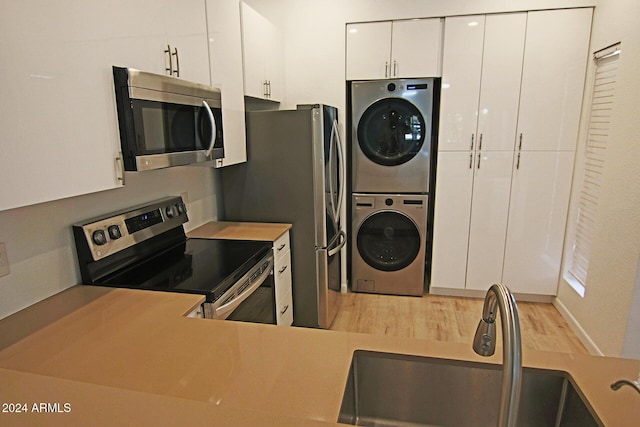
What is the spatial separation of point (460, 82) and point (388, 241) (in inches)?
57.2

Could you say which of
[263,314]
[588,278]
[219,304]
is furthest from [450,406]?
[588,278]

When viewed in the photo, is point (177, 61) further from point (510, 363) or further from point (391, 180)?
point (391, 180)

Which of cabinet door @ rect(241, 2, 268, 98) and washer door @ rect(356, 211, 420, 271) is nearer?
cabinet door @ rect(241, 2, 268, 98)

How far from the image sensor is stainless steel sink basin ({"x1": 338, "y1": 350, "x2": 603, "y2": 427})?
1055mm

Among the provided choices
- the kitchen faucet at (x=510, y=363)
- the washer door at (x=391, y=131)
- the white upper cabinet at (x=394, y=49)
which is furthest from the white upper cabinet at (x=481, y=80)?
the kitchen faucet at (x=510, y=363)

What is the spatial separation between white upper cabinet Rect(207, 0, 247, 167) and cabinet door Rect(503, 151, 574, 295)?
2208 millimetres

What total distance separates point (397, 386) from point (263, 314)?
1212 mm

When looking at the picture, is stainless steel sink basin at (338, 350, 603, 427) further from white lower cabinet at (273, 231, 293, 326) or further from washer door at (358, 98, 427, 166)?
washer door at (358, 98, 427, 166)

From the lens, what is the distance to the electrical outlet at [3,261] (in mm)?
1402

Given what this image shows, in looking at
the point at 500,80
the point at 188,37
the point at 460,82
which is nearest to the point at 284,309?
the point at 188,37

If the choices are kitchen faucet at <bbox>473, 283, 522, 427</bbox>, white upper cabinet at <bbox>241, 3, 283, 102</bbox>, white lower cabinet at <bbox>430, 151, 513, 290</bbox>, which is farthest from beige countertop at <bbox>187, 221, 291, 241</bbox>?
kitchen faucet at <bbox>473, 283, 522, 427</bbox>

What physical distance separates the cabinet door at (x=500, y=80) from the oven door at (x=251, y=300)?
6.81ft

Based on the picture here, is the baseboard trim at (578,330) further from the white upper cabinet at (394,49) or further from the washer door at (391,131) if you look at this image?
the white upper cabinet at (394,49)

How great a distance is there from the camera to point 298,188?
8.93 ft
